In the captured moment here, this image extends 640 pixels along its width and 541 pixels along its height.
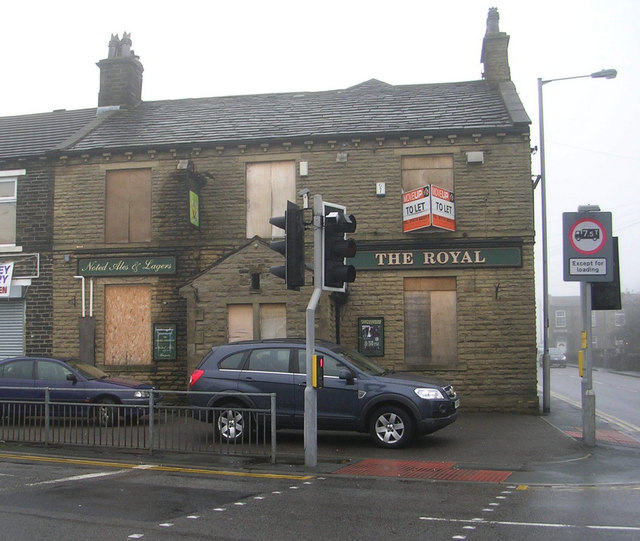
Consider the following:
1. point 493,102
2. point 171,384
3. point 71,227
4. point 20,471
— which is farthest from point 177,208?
point 20,471

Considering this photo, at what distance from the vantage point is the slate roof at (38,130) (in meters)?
20.8

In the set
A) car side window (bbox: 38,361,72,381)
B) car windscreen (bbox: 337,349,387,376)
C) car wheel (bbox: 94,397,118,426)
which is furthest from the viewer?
car side window (bbox: 38,361,72,381)

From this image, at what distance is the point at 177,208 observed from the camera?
1947cm

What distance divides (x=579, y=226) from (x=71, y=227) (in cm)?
1373

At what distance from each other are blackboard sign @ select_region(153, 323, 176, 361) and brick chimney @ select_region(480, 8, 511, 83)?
1207 centimetres

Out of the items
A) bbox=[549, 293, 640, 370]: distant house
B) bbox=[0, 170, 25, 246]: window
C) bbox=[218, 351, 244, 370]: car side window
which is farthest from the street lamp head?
bbox=[549, 293, 640, 370]: distant house

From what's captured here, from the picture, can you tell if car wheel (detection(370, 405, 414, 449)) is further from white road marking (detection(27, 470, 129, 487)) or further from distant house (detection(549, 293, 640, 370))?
distant house (detection(549, 293, 640, 370))

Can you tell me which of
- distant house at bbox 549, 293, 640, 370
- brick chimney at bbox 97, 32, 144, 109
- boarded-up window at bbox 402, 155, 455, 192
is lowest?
distant house at bbox 549, 293, 640, 370

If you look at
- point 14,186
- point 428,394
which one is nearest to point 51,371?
point 14,186

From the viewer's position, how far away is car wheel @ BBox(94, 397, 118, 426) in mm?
11719

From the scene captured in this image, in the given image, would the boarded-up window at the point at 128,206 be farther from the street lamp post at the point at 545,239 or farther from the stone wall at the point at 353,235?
the street lamp post at the point at 545,239

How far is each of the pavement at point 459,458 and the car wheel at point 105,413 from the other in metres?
0.49

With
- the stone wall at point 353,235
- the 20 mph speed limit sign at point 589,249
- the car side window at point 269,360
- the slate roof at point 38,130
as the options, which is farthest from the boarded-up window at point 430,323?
the slate roof at point 38,130

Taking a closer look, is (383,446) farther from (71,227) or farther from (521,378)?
(71,227)
